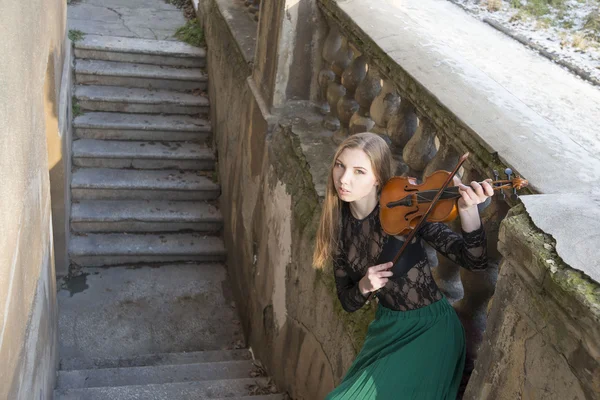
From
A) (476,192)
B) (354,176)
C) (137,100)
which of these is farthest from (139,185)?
(476,192)

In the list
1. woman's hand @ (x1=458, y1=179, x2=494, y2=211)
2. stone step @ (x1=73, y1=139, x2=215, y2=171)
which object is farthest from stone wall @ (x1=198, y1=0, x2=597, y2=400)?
stone step @ (x1=73, y1=139, x2=215, y2=171)

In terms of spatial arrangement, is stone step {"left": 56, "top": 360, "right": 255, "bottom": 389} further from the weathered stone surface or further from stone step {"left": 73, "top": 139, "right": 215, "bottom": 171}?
the weathered stone surface

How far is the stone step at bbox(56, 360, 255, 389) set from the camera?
513 centimetres

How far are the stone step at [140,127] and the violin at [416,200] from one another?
545cm

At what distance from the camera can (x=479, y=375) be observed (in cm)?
233

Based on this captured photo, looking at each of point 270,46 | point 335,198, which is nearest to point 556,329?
point 335,198

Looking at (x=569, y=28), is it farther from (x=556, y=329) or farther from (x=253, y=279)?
(x=556, y=329)

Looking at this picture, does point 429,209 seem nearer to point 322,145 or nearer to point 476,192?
point 476,192

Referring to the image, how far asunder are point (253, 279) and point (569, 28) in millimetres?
3207

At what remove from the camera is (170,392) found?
465cm

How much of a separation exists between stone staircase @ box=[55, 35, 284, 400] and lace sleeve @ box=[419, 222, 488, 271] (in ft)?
8.32

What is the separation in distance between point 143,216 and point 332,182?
4.68 metres

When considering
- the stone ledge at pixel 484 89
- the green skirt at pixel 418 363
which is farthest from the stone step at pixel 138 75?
the green skirt at pixel 418 363

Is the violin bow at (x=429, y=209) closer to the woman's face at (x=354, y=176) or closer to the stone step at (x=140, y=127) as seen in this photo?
the woman's face at (x=354, y=176)
